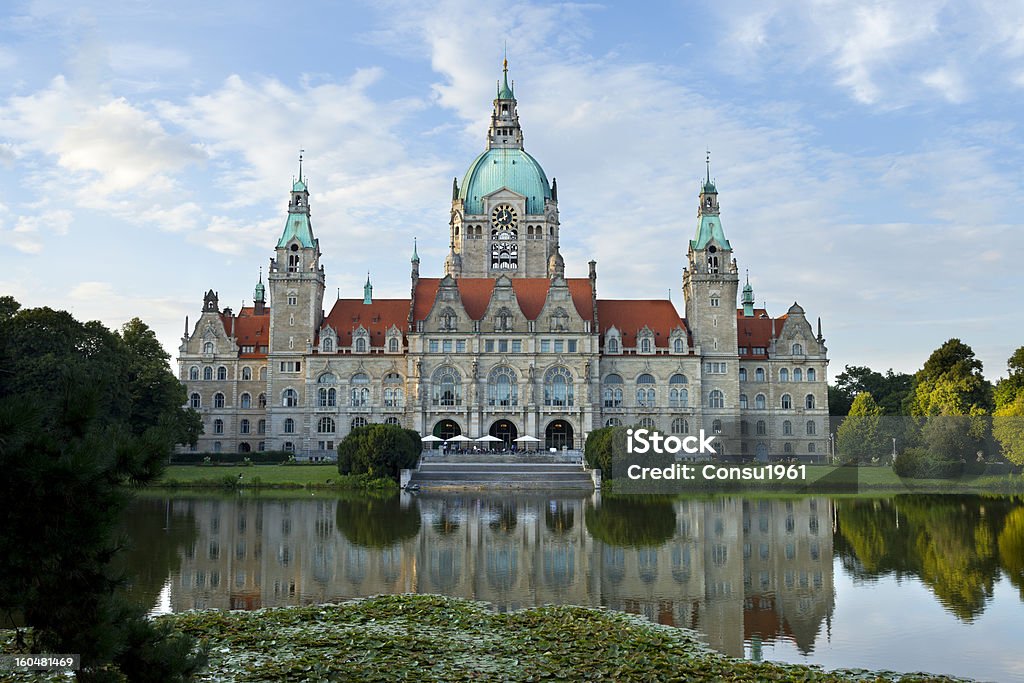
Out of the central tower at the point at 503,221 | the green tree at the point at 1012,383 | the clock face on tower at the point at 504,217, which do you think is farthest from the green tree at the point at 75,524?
the clock face on tower at the point at 504,217

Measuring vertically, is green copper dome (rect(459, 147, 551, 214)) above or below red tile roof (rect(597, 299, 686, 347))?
above

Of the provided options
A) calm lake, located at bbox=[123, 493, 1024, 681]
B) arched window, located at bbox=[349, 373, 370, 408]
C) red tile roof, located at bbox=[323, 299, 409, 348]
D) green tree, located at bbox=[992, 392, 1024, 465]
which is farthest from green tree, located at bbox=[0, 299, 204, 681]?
red tile roof, located at bbox=[323, 299, 409, 348]

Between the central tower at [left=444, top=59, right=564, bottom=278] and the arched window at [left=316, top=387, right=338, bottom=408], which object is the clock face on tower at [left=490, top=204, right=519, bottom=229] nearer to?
the central tower at [left=444, top=59, right=564, bottom=278]

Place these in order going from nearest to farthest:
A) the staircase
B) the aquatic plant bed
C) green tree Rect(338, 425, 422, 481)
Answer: the aquatic plant bed, green tree Rect(338, 425, 422, 481), the staircase

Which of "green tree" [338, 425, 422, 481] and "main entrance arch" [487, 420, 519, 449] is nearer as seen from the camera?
"green tree" [338, 425, 422, 481]

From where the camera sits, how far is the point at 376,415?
261 ft

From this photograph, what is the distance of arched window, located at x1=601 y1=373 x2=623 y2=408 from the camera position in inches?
3157

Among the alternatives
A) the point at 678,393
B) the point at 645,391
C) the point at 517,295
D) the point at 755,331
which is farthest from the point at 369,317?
the point at 755,331

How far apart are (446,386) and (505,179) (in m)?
27.3

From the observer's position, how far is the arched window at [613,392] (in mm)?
80188

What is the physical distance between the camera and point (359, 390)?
263 feet

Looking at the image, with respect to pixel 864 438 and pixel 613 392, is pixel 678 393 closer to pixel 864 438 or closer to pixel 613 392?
pixel 613 392

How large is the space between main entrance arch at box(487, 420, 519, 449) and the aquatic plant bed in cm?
5707

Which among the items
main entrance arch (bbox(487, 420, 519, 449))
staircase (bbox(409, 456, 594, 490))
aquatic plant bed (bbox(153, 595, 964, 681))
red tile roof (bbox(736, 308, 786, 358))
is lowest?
aquatic plant bed (bbox(153, 595, 964, 681))
